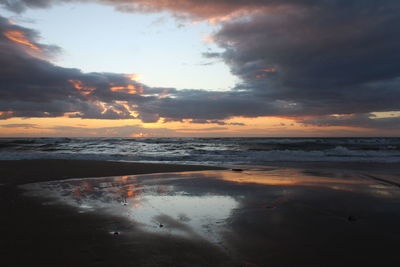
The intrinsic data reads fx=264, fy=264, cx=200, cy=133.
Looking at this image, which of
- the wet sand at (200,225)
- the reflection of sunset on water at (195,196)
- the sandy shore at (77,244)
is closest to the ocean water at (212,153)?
the reflection of sunset on water at (195,196)

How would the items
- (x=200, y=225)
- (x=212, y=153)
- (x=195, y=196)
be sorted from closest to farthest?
(x=200, y=225), (x=195, y=196), (x=212, y=153)

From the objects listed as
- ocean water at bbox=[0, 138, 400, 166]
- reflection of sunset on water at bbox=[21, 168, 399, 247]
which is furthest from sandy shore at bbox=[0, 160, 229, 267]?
ocean water at bbox=[0, 138, 400, 166]

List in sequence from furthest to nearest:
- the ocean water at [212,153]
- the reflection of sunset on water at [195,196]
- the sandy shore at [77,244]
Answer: the ocean water at [212,153], the reflection of sunset on water at [195,196], the sandy shore at [77,244]

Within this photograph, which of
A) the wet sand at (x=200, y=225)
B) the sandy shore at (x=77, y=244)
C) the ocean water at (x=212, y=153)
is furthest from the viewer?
the ocean water at (x=212, y=153)

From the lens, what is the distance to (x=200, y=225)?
456 cm

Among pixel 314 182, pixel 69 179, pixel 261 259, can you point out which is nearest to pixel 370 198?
pixel 314 182

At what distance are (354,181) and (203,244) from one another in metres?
7.57

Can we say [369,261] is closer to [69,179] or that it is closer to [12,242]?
[12,242]

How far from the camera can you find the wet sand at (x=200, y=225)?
3.37 meters

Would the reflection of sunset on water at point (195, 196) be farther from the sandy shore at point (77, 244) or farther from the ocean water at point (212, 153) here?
the ocean water at point (212, 153)

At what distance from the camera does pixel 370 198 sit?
658 cm

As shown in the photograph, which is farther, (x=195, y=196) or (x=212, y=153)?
(x=212, y=153)

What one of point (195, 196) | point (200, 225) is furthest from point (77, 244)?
point (195, 196)

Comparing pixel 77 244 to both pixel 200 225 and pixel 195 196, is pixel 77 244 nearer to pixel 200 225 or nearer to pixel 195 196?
pixel 200 225
